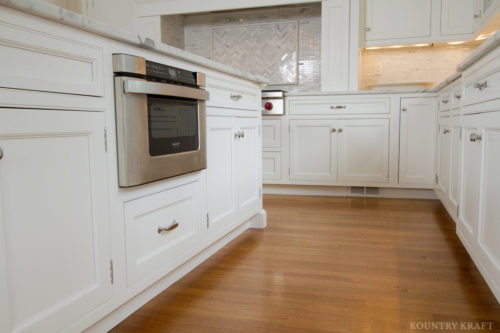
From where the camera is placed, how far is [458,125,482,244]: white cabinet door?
1.66 m

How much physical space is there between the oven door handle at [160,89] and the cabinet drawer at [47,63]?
3.7 inches

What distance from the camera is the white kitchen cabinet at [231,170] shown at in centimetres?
197

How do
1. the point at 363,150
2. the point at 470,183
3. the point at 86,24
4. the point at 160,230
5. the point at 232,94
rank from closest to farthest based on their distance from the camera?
the point at 86,24, the point at 160,230, the point at 470,183, the point at 232,94, the point at 363,150

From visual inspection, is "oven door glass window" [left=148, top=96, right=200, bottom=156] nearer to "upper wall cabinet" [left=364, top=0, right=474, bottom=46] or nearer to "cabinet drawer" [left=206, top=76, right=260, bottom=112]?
"cabinet drawer" [left=206, top=76, right=260, bottom=112]

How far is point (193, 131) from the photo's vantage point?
1727mm

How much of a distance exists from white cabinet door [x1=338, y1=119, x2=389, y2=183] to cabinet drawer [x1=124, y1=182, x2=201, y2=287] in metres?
2.16

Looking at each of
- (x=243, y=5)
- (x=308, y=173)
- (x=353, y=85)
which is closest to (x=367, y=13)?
(x=353, y=85)

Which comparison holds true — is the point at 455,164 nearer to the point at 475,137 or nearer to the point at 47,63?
the point at 475,137

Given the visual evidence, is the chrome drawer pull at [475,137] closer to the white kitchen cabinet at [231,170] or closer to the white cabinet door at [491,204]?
the white cabinet door at [491,204]

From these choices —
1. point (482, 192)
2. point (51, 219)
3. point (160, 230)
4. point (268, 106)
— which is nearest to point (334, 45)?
point (268, 106)

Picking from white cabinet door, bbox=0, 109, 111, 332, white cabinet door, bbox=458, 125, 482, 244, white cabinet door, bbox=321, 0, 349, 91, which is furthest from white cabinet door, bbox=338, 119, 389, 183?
white cabinet door, bbox=0, 109, 111, 332

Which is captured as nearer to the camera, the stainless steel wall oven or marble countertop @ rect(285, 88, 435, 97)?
the stainless steel wall oven

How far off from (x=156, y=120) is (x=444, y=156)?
2.25 meters

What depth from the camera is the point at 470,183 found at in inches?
70.7
